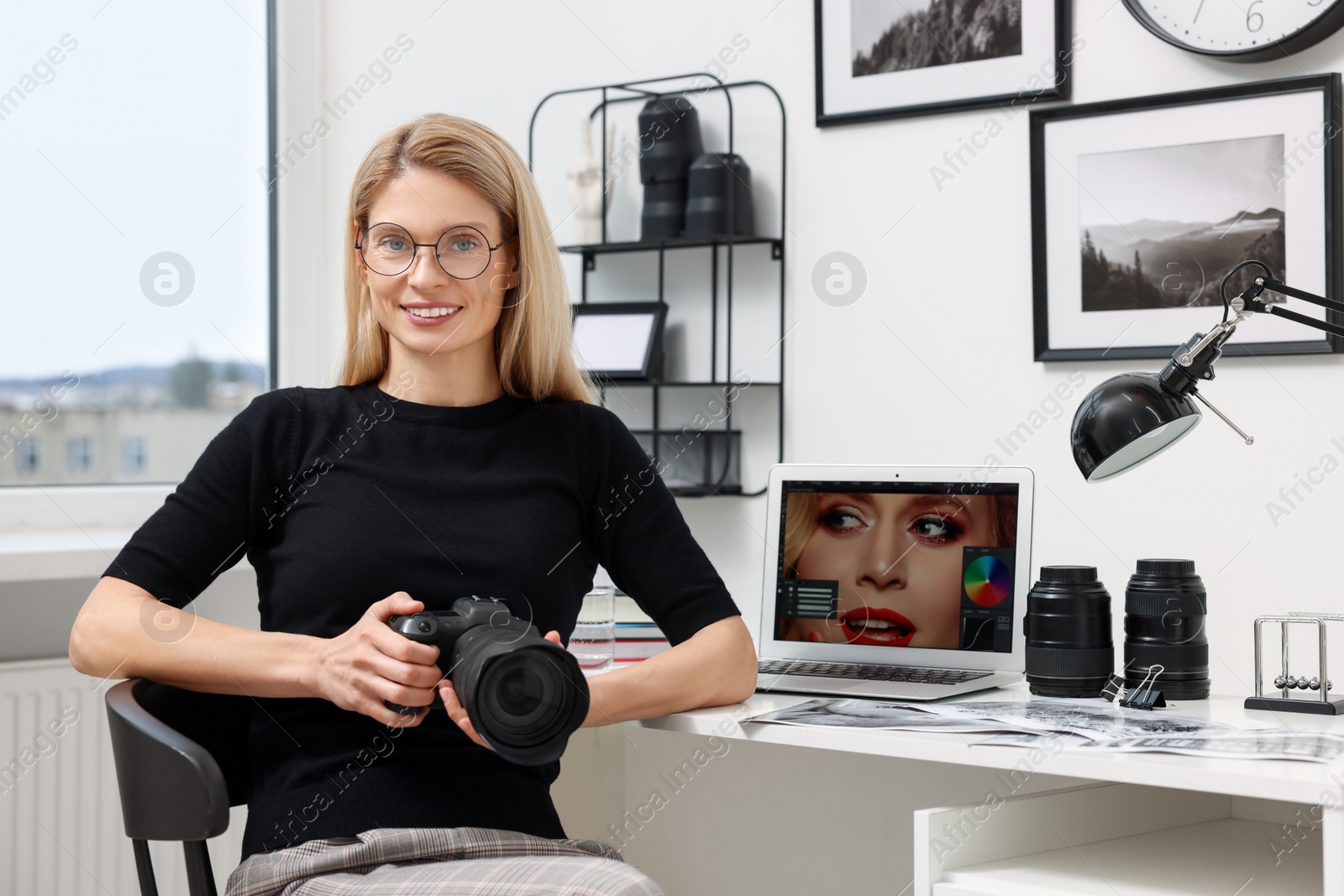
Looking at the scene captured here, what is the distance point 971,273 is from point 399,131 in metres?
0.90

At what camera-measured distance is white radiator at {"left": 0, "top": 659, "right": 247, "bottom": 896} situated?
176 centimetres

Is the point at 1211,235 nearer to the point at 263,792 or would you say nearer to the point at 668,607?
the point at 668,607

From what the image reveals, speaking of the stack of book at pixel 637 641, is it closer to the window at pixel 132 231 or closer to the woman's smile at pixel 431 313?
the woman's smile at pixel 431 313

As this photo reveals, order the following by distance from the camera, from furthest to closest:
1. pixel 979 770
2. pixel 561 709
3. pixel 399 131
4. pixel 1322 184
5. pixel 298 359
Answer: pixel 298 359
pixel 979 770
pixel 1322 184
pixel 399 131
pixel 561 709

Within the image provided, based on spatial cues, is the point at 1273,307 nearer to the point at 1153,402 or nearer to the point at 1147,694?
the point at 1153,402

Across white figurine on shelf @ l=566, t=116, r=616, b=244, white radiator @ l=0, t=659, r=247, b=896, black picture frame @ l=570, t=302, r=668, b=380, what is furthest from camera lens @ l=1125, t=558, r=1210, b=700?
white radiator @ l=0, t=659, r=247, b=896

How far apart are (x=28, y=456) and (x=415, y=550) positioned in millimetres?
1044

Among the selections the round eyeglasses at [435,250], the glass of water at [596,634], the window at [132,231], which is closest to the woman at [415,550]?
the round eyeglasses at [435,250]

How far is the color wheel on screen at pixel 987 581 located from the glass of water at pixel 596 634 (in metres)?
0.45

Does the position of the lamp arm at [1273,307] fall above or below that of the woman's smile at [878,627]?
above

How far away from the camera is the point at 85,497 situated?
205 centimetres

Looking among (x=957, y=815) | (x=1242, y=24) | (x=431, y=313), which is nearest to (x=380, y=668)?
(x=431, y=313)

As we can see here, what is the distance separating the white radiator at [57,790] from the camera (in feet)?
5.77

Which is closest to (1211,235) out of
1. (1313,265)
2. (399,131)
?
(1313,265)
